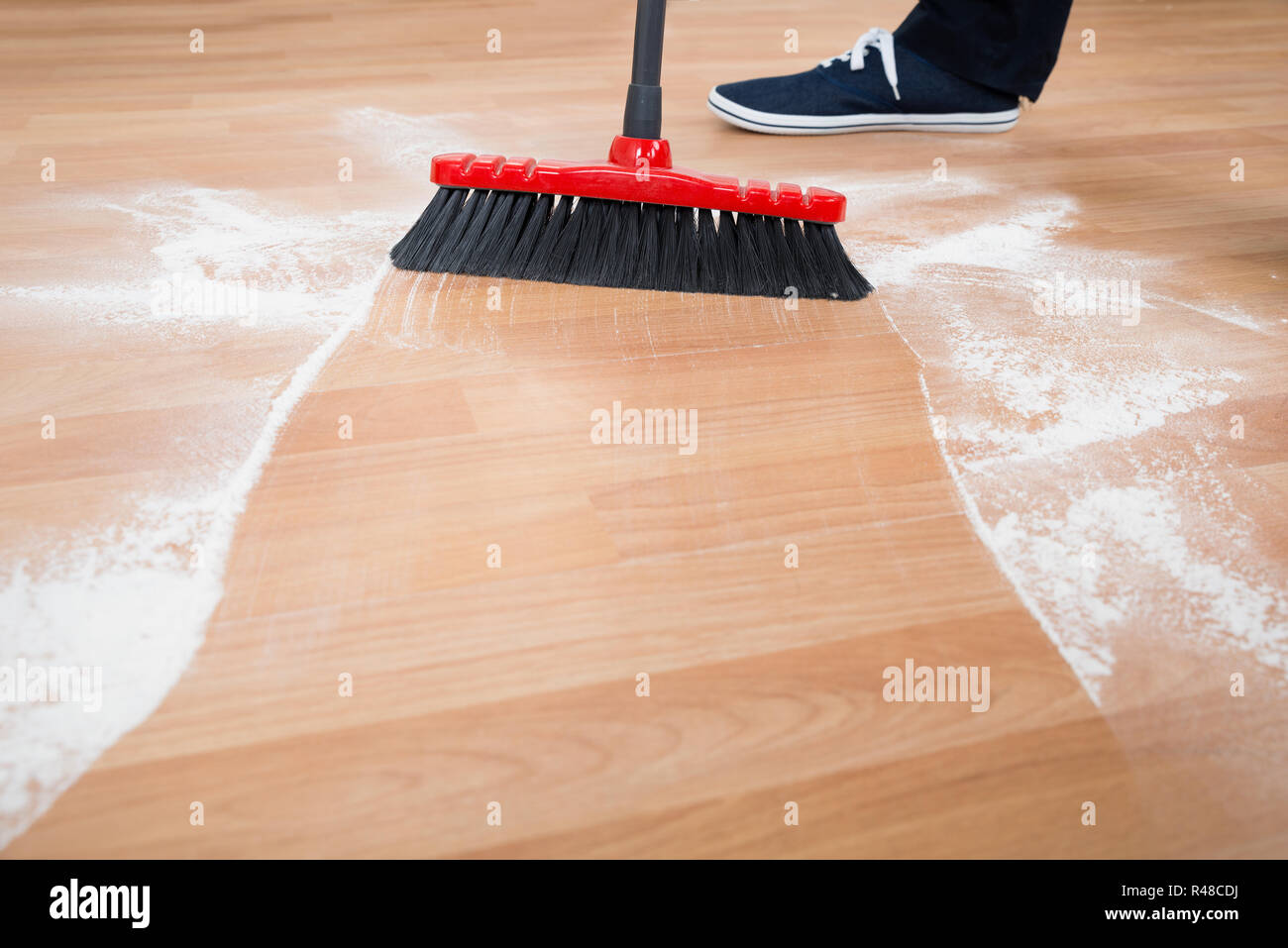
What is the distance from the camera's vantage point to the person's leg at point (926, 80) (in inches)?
62.6

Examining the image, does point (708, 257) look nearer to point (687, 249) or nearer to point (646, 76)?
point (687, 249)

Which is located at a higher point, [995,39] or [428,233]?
[995,39]

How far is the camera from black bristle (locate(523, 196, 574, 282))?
107 cm

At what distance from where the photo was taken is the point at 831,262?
1.09 meters

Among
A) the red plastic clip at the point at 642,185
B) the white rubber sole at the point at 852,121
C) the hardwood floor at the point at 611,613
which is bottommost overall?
the hardwood floor at the point at 611,613

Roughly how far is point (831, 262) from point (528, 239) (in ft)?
1.02

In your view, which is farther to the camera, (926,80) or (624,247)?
(926,80)

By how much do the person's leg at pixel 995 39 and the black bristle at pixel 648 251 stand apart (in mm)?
792

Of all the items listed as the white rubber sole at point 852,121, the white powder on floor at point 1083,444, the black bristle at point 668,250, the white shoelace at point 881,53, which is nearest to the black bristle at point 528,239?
the black bristle at point 668,250

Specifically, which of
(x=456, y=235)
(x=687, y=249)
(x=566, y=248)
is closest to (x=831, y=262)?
(x=687, y=249)

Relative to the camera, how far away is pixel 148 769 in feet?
1.77

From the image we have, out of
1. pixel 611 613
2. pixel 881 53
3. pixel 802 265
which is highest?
pixel 881 53

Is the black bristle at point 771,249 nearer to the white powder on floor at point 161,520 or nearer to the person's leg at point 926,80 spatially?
the white powder on floor at point 161,520
